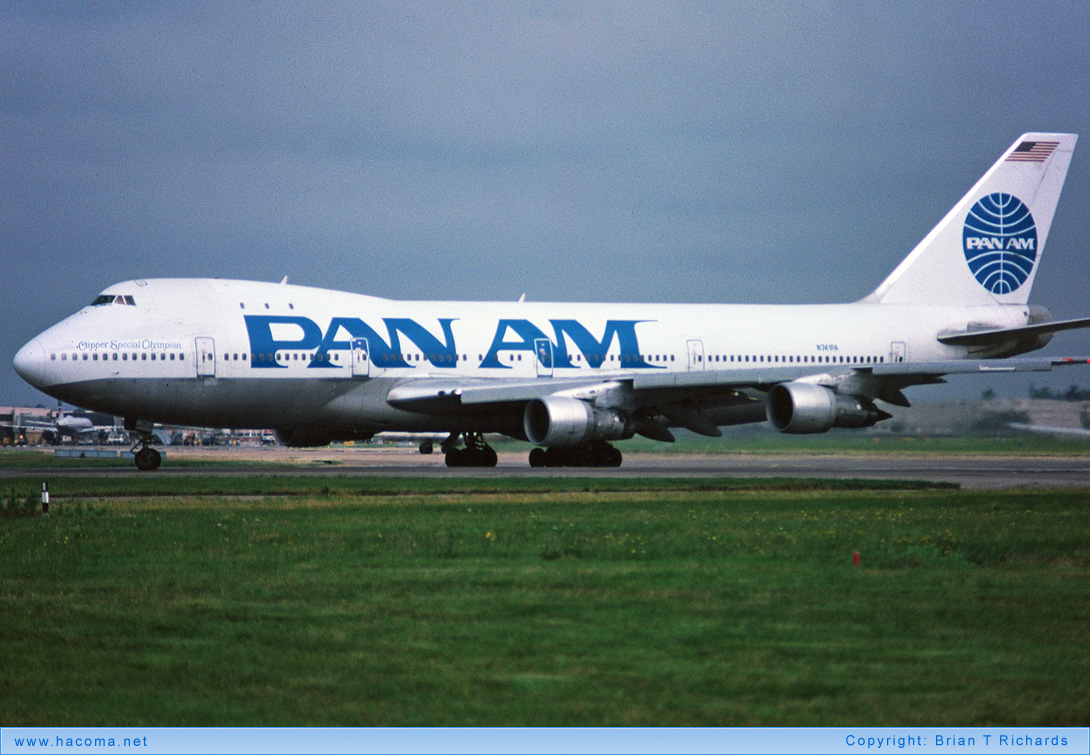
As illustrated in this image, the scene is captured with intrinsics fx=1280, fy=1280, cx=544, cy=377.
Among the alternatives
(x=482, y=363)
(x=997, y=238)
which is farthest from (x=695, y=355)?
(x=997, y=238)

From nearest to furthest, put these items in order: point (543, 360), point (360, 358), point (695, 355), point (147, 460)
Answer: point (147, 460), point (360, 358), point (543, 360), point (695, 355)

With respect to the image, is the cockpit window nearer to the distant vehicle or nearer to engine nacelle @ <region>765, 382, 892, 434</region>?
engine nacelle @ <region>765, 382, 892, 434</region>

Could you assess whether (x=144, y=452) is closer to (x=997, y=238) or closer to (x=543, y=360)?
(x=543, y=360)

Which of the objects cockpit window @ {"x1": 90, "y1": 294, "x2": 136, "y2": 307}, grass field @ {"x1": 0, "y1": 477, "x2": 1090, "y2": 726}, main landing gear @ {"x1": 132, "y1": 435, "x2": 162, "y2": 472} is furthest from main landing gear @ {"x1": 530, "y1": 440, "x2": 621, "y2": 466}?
grass field @ {"x1": 0, "y1": 477, "x2": 1090, "y2": 726}

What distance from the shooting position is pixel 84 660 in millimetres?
8344

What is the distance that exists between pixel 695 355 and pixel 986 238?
1187 centimetres

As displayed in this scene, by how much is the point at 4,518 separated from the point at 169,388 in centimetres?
1278

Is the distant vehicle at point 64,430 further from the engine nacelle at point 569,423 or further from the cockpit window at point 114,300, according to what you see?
the engine nacelle at point 569,423

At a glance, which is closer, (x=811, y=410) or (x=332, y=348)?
(x=811, y=410)

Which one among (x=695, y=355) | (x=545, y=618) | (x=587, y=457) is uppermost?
(x=695, y=355)

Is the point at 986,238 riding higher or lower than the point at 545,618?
higher

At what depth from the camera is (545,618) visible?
9734mm

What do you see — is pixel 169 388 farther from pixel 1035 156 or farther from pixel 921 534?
pixel 1035 156

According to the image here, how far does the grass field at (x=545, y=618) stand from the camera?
7125mm
